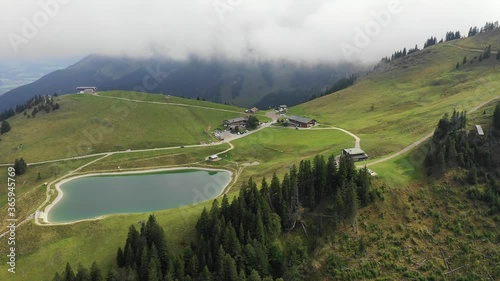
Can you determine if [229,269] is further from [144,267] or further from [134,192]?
[134,192]

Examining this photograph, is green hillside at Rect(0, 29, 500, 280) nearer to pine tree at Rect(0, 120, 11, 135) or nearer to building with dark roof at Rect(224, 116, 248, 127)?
building with dark roof at Rect(224, 116, 248, 127)

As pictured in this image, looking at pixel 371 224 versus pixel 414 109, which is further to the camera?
pixel 414 109

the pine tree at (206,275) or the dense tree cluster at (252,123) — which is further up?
the dense tree cluster at (252,123)

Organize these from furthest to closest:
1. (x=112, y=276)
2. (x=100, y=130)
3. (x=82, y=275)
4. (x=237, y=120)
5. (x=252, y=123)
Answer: (x=237, y=120) → (x=252, y=123) → (x=100, y=130) → (x=112, y=276) → (x=82, y=275)

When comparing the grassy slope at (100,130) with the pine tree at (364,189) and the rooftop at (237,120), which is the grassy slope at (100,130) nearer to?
the rooftop at (237,120)

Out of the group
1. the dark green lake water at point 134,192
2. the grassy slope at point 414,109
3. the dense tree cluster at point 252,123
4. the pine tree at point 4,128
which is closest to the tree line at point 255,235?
the grassy slope at point 414,109

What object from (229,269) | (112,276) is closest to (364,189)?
(229,269)

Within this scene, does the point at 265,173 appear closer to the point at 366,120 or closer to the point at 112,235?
the point at 112,235
